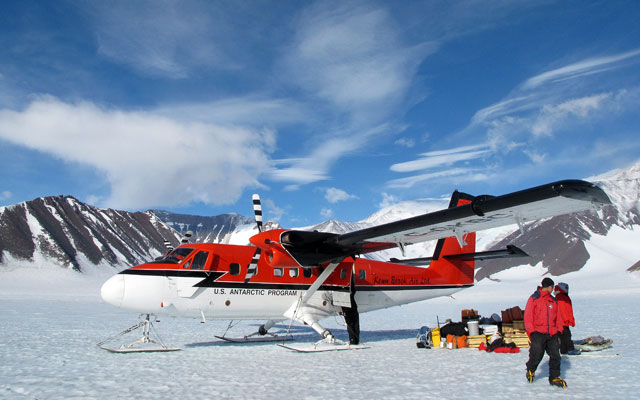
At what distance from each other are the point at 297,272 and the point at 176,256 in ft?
11.5

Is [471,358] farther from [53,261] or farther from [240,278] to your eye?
[53,261]

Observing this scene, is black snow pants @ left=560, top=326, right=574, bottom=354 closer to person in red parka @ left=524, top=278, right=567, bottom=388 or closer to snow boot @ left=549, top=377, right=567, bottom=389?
person in red parka @ left=524, top=278, right=567, bottom=388

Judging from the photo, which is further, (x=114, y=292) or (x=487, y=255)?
(x=487, y=255)

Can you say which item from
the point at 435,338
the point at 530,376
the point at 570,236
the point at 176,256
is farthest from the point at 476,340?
the point at 570,236

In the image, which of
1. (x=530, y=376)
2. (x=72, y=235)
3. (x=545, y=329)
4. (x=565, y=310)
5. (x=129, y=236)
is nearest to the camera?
(x=545, y=329)

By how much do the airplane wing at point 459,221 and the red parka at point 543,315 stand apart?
6.38ft

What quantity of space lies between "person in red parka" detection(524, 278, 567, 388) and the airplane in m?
2.07

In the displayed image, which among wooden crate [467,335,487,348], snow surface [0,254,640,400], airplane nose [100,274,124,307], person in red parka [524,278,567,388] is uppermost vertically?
airplane nose [100,274,124,307]

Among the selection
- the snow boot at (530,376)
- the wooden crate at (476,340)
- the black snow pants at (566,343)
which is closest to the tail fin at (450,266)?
the wooden crate at (476,340)

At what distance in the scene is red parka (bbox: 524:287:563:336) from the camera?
289 inches

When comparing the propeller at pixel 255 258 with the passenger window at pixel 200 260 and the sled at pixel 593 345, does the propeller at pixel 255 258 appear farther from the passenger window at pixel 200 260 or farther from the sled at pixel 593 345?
the sled at pixel 593 345

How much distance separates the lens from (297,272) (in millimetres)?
13234

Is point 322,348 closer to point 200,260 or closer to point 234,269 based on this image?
point 234,269

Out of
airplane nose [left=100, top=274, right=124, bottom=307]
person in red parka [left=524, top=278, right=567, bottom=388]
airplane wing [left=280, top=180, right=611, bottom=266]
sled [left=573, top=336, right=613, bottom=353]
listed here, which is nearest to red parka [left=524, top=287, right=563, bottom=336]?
person in red parka [left=524, top=278, right=567, bottom=388]
